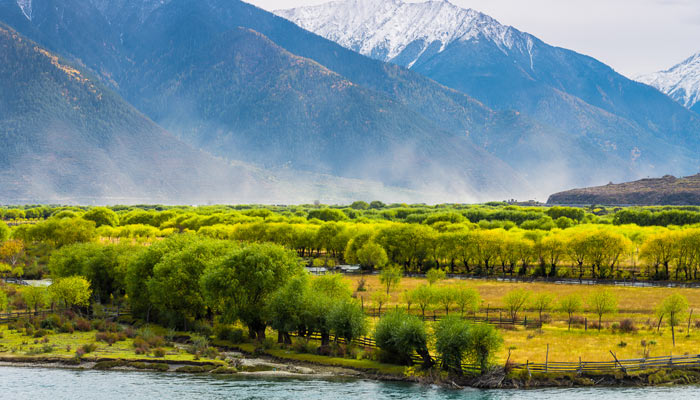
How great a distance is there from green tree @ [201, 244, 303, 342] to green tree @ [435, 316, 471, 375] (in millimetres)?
20838

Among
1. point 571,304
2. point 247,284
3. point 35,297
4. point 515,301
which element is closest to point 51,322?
point 35,297

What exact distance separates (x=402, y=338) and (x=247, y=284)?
20680 mm

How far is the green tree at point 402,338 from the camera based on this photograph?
7594 cm

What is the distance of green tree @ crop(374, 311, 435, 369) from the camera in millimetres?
75938

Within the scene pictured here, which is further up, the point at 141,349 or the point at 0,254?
the point at 0,254

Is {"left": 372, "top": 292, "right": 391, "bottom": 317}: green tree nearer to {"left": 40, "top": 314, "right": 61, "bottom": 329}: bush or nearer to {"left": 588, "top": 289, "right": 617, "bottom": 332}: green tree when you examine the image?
{"left": 588, "top": 289, "right": 617, "bottom": 332}: green tree

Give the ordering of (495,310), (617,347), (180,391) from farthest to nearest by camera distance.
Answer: (495,310)
(617,347)
(180,391)

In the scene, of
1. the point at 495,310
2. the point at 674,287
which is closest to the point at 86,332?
the point at 495,310

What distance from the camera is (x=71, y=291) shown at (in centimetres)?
9669

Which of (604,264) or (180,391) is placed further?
(604,264)

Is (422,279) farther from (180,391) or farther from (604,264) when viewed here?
(180,391)

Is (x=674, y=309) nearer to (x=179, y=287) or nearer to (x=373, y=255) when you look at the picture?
(x=179, y=287)

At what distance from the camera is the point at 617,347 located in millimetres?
81625

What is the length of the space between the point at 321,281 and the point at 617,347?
34.1 meters
